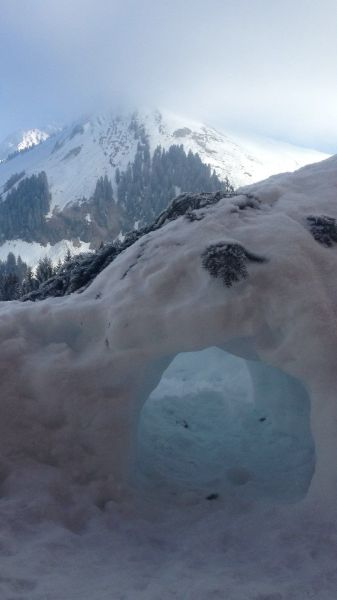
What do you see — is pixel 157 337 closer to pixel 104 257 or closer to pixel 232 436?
pixel 232 436

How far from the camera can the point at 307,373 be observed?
5.20 metres

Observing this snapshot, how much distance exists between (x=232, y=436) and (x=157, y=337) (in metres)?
3.13

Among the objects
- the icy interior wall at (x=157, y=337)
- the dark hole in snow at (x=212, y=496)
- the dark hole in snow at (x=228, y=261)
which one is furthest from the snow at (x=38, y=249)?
the dark hole in snow at (x=212, y=496)

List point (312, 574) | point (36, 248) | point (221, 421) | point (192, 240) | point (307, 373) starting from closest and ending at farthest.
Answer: point (312, 574)
point (307, 373)
point (192, 240)
point (221, 421)
point (36, 248)

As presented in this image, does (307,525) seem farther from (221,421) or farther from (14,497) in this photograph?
(221,421)

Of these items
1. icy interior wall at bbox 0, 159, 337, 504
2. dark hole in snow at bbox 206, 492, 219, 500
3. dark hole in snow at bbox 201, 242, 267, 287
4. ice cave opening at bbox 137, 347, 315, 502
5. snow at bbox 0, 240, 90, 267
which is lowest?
dark hole in snow at bbox 206, 492, 219, 500

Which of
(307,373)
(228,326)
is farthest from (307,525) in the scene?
(228,326)

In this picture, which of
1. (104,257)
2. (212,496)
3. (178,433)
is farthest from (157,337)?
(104,257)

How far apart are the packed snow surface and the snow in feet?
474

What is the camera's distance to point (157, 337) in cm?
567

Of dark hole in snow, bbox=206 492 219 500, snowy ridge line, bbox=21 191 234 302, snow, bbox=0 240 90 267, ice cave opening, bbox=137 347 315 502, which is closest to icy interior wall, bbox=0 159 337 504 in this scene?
ice cave opening, bbox=137 347 315 502

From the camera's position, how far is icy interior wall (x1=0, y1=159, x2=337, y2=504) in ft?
17.1

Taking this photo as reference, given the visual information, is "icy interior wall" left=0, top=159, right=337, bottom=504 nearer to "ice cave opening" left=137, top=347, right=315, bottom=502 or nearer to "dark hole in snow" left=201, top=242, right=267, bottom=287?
"dark hole in snow" left=201, top=242, right=267, bottom=287

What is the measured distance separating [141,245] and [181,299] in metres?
1.59
